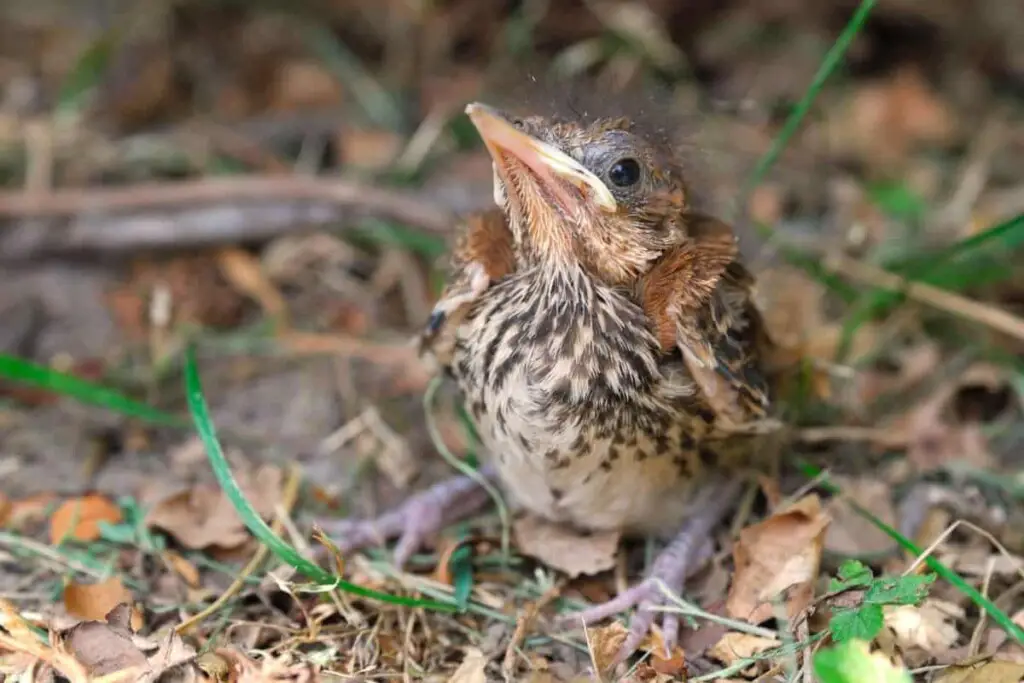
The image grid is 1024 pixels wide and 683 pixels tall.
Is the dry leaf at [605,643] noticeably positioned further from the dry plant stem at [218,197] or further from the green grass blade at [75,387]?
the dry plant stem at [218,197]

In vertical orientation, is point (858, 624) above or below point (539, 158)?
below

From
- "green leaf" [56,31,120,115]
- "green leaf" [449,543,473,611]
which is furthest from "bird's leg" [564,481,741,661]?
"green leaf" [56,31,120,115]

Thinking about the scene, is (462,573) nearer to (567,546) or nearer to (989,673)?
(567,546)

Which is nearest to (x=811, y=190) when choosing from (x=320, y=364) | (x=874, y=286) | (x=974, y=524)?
(x=874, y=286)

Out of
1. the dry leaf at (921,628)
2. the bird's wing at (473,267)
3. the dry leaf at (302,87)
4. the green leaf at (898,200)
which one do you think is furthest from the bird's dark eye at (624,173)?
the dry leaf at (302,87)

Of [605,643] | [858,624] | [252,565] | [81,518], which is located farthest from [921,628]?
[81,518]

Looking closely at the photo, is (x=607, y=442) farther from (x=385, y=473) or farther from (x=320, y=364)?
(x=320, y=364)
